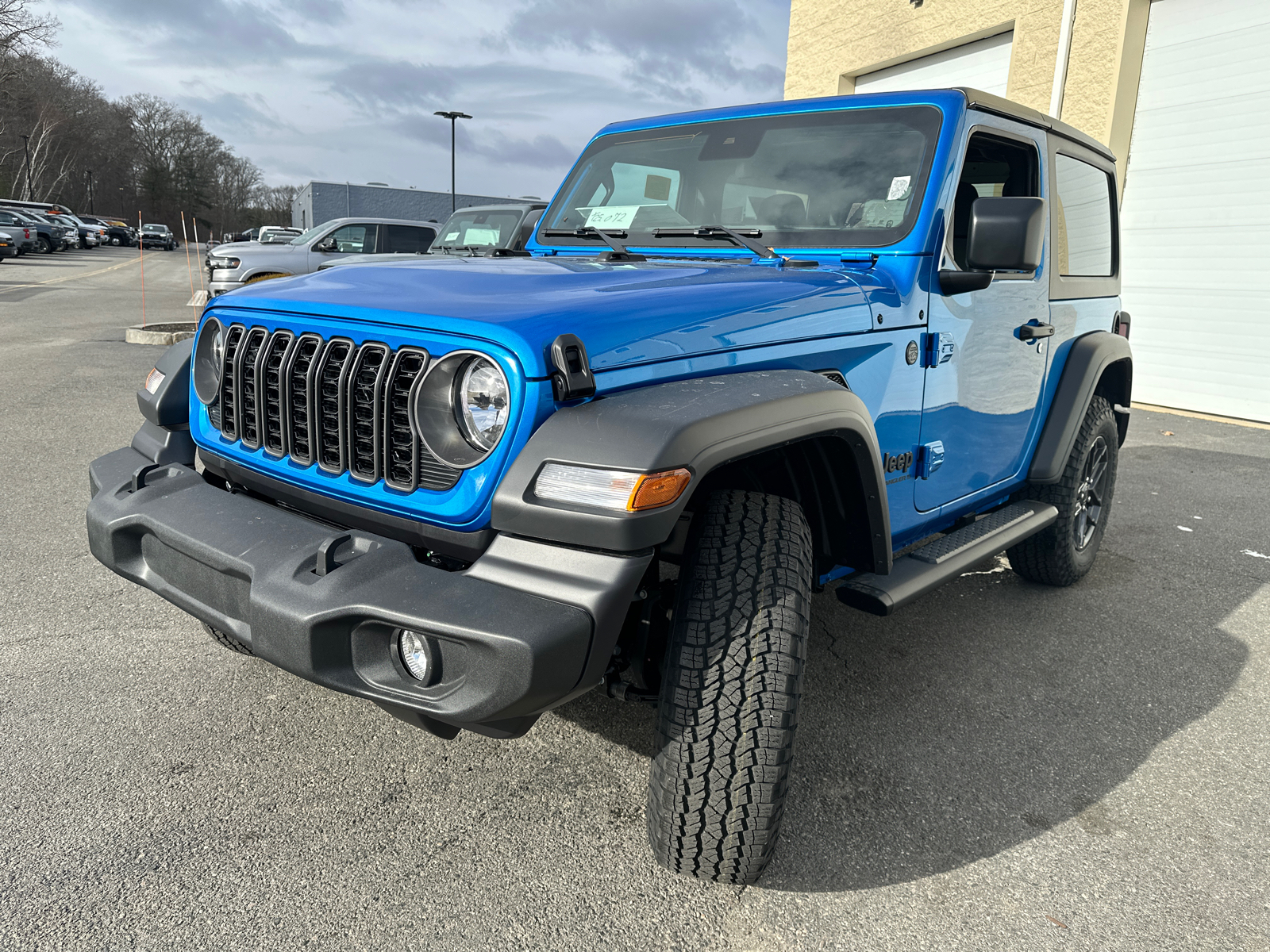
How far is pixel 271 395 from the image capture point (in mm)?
2270

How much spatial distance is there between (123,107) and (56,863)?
109 m

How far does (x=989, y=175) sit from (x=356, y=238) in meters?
11.5

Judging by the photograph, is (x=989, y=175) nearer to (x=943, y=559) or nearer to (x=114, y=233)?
(x=943, y=559)

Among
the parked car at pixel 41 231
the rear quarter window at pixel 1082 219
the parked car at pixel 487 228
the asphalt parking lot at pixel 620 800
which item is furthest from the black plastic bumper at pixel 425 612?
the parked car at pixel 41 231

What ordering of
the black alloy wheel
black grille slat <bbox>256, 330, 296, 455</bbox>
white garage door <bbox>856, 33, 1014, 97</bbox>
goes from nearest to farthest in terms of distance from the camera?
black grille slat <bbox>256, 330, 296, 455</bbox>
the black alloy wheel
white garage door <bbox>856, 33, 1014, 97</bbox>

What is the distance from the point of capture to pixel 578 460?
5.58 feet

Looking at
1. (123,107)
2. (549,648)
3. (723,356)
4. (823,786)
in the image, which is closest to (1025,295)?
(723,356)

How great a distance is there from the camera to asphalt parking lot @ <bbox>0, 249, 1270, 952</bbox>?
1.94m

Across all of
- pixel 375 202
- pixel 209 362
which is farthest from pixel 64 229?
pixel 209 362

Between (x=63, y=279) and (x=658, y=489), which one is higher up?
(x=658, y=489)

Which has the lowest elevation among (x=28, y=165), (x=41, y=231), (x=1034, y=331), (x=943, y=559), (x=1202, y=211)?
(x=943, y=559)

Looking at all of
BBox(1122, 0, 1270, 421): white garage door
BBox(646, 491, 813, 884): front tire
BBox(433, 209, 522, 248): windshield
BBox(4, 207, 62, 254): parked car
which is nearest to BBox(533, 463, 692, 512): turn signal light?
BBox(646, 491, 813, 884): front tire

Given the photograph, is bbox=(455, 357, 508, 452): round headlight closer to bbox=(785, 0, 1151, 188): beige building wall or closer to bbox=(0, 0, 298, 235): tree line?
bbox=(785, 0, 1151, 188): beige building wall

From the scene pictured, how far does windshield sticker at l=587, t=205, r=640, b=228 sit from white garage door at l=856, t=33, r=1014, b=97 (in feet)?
28.3
